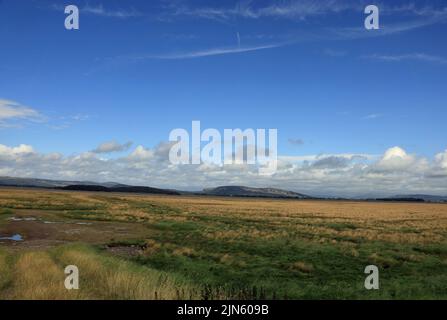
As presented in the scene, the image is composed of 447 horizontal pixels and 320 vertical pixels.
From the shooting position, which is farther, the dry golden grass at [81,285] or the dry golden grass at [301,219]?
the dry golden grass at [301,219]

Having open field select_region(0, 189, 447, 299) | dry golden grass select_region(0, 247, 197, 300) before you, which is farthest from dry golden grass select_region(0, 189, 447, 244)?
dry golden grass select_region(0, 247, 197, 300)

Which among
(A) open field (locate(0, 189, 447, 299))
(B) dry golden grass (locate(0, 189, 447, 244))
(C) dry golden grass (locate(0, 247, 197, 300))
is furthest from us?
(B) dry golden grass (locate(0, 189, 447, 244))

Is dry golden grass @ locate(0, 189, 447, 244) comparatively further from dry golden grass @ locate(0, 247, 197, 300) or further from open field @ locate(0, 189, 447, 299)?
dry golden grass @ locate(0, 247, 197, 300)

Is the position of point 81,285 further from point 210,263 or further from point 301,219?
point 301,219

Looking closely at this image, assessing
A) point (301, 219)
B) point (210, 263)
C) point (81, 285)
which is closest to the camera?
point (81, 285)

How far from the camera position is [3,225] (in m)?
39.9

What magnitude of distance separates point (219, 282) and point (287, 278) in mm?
3511

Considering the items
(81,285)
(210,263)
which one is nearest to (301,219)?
(210,263)

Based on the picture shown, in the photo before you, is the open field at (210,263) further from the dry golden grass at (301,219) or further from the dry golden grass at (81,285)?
the dry golden grass at (301,219)

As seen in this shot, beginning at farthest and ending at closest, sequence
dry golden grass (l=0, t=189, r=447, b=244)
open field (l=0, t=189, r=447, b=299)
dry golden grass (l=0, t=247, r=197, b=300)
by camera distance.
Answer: dry golden grass (l=0, t=189, r=447, b=244)
open field (l=0, t=189, r=447, b=299)
dry golden grass (l=0, t=247, r=197, b=300)

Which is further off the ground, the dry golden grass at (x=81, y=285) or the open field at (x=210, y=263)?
the dry golden grass at (x=81, y=285)

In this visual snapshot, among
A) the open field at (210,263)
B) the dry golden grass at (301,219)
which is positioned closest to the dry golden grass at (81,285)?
the open field at (210,263)
